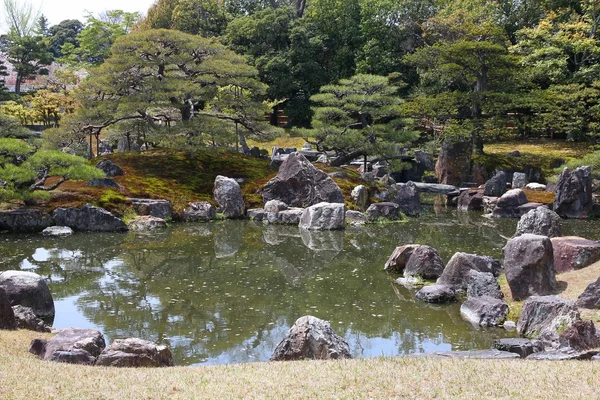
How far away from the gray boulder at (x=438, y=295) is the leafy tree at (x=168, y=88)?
15375 millimetres

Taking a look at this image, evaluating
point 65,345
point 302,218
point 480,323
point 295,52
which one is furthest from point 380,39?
point 65,345

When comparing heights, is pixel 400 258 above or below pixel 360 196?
above

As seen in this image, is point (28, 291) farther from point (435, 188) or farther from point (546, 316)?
point (435, 188)

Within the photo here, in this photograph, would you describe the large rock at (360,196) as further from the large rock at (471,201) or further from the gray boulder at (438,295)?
the gray boulder at (438,295)

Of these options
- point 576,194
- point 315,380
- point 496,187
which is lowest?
point 496,187

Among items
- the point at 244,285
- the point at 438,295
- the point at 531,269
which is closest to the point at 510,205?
the point at 531,269

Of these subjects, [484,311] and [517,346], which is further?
[484,311]

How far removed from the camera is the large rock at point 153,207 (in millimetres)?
22703

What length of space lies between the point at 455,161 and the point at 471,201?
5.88m

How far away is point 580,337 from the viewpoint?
902 centimetres

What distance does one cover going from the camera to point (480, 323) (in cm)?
1109

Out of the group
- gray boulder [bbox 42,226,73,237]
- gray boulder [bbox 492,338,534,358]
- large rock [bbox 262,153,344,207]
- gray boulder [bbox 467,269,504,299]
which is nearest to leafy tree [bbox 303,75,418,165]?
large rock [bbox 262,153,344,207]

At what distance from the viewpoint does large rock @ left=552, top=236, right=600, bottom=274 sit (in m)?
13.6

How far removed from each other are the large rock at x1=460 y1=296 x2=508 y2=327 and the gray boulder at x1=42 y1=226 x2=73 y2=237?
43.9 ft
